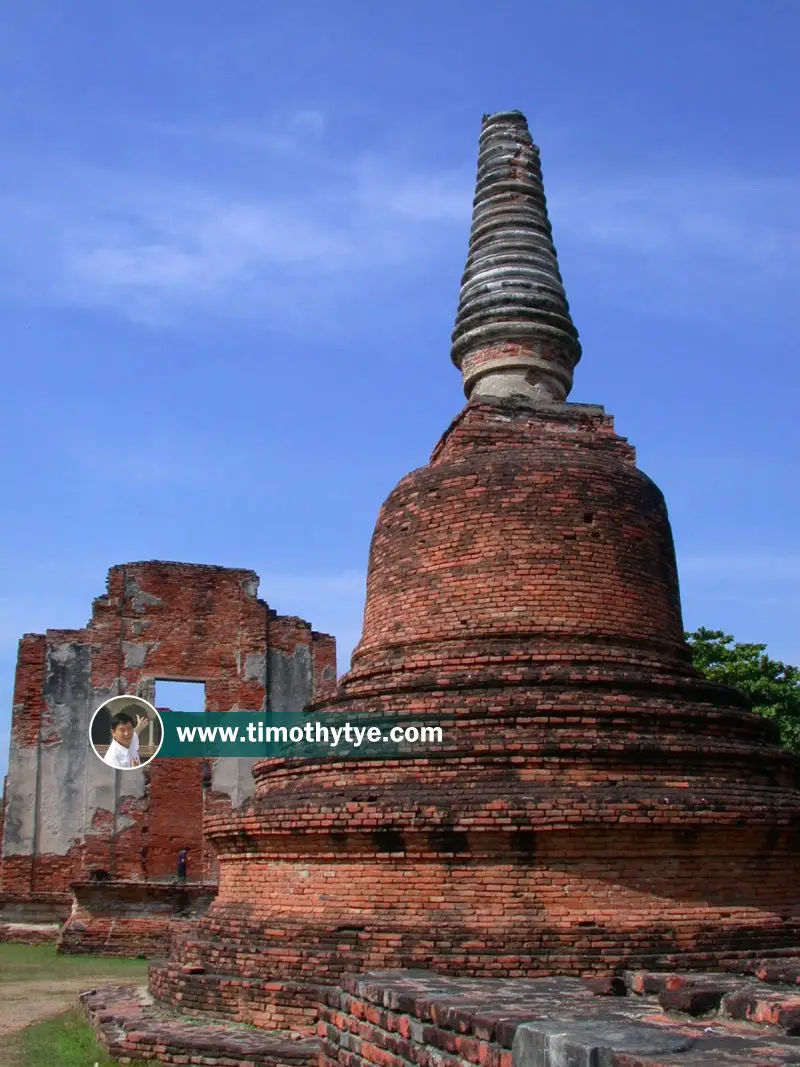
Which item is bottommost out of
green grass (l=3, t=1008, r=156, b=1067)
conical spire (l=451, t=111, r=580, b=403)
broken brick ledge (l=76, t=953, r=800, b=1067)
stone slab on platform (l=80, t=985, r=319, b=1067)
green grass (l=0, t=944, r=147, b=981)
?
green grass (l=0, t=944, r=147, b=981)

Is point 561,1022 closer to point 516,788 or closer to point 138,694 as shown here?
point 516,788

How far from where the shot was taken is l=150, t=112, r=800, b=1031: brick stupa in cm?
850

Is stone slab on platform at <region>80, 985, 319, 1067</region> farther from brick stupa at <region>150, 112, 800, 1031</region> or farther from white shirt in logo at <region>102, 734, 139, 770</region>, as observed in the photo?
white shirt in logo at <region>102, 734, 139, 770</region>

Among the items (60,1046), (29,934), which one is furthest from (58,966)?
(60,1046)

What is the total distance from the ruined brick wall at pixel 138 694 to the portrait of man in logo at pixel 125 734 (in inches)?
7.0

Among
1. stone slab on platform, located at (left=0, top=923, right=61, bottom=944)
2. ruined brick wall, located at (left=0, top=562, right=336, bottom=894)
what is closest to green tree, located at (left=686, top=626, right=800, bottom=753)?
ruined brick wall, located at (left=0, top=562, right=336, bottom=894)

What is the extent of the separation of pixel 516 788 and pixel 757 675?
15.9 meters

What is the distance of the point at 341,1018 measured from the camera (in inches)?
261

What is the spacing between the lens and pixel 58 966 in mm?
16328

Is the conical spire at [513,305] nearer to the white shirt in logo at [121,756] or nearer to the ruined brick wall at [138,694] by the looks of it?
the ruined brick wall at [138,694]

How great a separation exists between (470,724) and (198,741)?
15246 mm

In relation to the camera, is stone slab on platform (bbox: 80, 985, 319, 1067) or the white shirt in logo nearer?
stone slab on platform (bbox: 80, 985, 319, 1067)

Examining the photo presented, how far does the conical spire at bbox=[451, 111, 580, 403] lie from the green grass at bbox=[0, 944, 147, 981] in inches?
366

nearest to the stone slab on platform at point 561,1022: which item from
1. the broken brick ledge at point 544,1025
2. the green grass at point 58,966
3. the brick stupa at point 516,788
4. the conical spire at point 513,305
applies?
the broken brick ledge at point 544,1025
